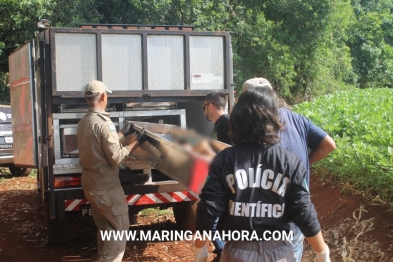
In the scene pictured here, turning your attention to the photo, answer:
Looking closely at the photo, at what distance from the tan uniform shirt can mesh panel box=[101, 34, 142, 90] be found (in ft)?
2.83

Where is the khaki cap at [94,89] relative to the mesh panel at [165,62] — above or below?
below

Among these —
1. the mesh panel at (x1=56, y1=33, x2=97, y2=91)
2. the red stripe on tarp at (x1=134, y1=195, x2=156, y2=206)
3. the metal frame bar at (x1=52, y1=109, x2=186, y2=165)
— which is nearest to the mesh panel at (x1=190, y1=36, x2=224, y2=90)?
the metal frame bar at (x1=52, y1=109, x2=186, y2=165)

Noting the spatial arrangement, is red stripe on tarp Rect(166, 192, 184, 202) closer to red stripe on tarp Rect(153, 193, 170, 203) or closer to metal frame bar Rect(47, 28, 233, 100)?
red stripe on tarp Rect(153, 193, 170, 203)

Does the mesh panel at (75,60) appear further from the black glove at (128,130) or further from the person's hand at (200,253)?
the person's hand at (200,253)

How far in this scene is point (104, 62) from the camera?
522 cm

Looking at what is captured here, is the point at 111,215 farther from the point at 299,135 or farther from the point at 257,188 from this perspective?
the point at 257,188

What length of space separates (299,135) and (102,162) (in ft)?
6.62

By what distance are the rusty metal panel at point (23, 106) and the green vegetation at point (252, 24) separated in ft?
28.2

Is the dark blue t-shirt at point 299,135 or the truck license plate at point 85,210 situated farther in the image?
the truck license plate at point 85,210

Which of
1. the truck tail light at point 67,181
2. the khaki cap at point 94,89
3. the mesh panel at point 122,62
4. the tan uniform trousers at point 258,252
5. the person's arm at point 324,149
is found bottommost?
the truck tail light at point 67,181

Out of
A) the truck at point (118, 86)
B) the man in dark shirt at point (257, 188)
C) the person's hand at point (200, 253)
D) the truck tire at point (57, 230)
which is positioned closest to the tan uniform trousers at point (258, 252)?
the man in dark shirt at point (257, 188)

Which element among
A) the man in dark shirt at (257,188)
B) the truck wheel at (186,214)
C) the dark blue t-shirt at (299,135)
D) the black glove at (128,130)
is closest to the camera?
the man in dark shirt at (257,188)

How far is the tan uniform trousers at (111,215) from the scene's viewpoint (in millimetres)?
4434

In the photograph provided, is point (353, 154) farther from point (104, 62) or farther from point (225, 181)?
point (225, 181)
